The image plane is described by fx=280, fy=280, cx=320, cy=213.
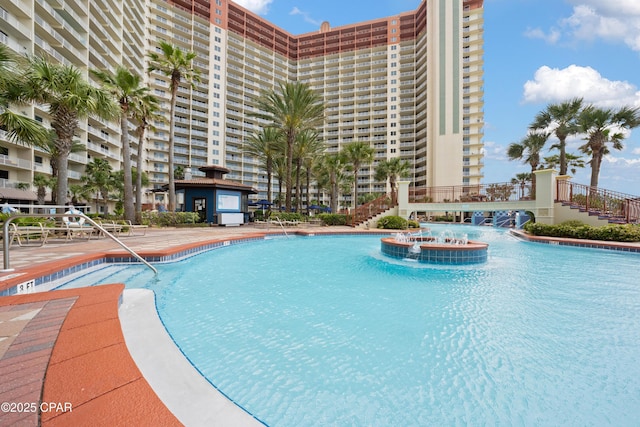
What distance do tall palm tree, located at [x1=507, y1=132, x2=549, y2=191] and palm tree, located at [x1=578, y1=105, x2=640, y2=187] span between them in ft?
14.4

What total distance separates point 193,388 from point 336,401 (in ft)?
3.85

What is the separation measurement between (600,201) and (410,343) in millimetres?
16799

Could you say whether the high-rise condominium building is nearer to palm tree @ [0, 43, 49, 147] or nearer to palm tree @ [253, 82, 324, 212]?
palm tree @ [253, 82, 324, 212]

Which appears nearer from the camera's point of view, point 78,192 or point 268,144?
point 268,144

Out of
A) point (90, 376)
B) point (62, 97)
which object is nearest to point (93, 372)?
point (90, 376)

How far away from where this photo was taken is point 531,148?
2645cm

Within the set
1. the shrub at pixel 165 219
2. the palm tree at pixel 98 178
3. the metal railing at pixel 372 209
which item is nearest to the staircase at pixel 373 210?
the metal railing at pixel 372 209

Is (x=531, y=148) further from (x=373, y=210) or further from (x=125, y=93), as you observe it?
(x=125, y=93)

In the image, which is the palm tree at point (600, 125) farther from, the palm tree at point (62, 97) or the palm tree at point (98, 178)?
the palm tree at point (98, 178)

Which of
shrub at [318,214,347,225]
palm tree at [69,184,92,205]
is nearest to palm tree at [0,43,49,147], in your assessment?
shrub at [318,214,347,225]

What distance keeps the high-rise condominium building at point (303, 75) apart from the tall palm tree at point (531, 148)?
78.9 ft

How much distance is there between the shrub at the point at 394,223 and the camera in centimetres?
1848

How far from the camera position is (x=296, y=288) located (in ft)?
19.1

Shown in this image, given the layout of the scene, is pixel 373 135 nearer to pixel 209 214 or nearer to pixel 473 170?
pixel 473 170
